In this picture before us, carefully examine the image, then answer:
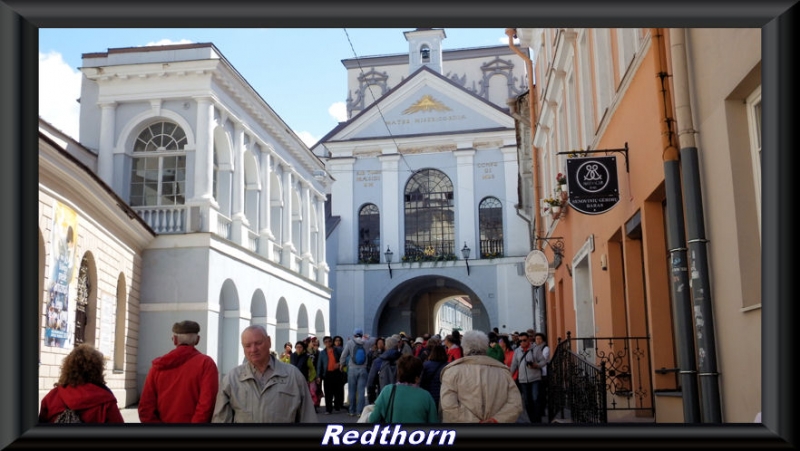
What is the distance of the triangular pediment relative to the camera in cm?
4028

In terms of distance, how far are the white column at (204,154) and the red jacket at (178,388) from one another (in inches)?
671

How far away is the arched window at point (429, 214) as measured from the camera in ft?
130

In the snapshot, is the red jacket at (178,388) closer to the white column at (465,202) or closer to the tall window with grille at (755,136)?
the tall window with grille at (755,136)

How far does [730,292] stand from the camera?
6.47m

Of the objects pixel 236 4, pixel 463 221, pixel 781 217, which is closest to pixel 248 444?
pixel 236 4

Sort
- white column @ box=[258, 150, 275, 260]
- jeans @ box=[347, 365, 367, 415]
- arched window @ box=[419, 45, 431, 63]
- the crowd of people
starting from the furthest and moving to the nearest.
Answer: arched window @ box=[419, 45, 431, 63] < white column @ box=[258, 150, 275, 260] < jeans @ box=[347, 365, 367, 415] < the crowd of people

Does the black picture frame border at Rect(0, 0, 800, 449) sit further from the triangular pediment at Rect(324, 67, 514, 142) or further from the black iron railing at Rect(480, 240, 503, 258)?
the triangular pediment at Rect(324, 67, 514, 142)

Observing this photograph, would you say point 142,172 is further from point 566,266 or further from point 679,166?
point 679,166

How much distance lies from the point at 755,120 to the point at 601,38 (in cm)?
582

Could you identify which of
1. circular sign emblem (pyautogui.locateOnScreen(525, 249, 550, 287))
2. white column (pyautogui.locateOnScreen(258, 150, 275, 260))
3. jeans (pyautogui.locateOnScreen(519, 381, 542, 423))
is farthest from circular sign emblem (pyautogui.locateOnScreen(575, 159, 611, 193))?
white column (pyautogui.locateOnScreen(258, 150, 275, 260))

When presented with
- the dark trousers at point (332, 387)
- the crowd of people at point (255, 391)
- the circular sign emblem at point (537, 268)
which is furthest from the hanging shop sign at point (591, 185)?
the dark trousers at point (332, 387)

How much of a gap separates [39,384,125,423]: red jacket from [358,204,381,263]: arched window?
34023 mm

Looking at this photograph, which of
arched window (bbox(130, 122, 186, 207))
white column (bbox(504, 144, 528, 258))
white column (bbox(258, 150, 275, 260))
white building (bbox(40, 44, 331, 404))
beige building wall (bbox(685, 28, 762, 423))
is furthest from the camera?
white column (bbox(504, 144, 528, 258))

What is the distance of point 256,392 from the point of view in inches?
211
